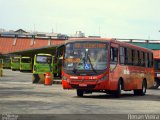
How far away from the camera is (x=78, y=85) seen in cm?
2188

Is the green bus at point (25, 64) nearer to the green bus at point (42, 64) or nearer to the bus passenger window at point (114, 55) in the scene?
the green bus at point (42, 64)

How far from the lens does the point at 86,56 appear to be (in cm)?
2212

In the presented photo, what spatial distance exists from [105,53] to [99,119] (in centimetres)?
905

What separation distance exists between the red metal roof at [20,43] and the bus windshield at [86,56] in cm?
6152

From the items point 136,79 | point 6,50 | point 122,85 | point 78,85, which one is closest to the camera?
point 78,85

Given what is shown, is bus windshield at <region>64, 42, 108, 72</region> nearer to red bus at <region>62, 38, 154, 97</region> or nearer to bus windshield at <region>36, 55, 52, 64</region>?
red bus at <region>62, 38, 154, 97</region>

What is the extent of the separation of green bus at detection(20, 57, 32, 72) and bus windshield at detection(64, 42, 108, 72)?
5006cm

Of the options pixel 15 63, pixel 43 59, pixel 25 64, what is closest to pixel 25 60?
pixel 25 64

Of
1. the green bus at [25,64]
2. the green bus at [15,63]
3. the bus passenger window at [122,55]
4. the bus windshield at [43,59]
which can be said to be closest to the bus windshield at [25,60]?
the green bus at [25,64]

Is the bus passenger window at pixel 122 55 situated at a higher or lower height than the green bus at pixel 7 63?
lower

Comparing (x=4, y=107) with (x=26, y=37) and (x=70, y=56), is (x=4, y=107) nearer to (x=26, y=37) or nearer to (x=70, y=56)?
(x=70, y=56)

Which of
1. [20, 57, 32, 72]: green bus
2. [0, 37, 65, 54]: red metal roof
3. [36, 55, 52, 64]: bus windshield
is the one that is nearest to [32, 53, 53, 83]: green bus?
[36, 55, 52, 64]: bus windshield

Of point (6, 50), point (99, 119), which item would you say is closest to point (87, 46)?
point (99, 119)

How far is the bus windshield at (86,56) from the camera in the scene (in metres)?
21.8
